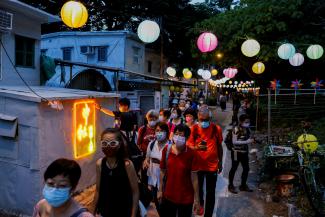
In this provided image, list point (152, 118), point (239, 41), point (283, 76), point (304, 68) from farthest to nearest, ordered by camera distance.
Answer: point (283, 76)
point (304, 68)
point (239, 41)
point (152, 118)

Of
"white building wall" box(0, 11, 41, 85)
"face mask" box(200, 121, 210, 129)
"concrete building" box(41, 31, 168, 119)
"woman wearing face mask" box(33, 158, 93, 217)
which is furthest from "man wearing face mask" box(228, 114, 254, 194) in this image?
"concrete building" box(41, 31, 168, 119)

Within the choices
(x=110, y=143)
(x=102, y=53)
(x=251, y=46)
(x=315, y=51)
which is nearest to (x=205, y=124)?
(x=110, y=143)

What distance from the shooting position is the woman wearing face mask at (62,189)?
274 cm

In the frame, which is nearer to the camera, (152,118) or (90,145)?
(152,118)

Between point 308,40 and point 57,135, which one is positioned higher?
point 308,40

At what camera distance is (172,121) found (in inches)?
336

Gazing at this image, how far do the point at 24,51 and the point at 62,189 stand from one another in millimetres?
9722

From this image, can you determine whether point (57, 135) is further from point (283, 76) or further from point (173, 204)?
point (283, 76)

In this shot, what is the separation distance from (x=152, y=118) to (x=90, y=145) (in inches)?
121

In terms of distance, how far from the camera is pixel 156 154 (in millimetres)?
5711

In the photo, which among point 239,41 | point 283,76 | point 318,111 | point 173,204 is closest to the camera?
point 173,204

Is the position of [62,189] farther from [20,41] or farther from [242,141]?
[20,41]

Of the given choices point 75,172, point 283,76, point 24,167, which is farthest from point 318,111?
point 75,172

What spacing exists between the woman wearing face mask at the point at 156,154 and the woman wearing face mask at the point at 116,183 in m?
1.80
